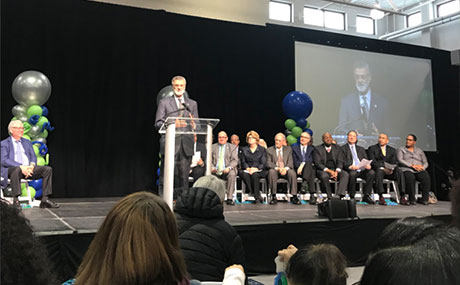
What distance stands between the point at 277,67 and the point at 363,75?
204 centimetres

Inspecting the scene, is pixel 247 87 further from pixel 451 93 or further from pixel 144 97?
pixel 451 93

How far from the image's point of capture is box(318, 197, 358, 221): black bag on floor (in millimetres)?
3709

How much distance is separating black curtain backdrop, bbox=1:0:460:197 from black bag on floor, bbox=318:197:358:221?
343 centimetres

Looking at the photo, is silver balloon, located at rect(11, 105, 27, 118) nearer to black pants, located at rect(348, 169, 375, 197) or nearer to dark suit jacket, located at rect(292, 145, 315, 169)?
dark suit jacket, located at rect(292, 145, 315, 169)

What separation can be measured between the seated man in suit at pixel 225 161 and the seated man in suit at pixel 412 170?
2.55 meters

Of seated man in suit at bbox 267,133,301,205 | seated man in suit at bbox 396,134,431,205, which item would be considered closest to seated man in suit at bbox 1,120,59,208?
seated man in suit at bbox 267,133,301,205

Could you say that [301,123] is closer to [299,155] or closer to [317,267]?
[299,155]

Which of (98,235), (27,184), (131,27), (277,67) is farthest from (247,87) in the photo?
(98,235)

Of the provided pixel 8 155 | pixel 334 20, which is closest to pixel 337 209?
pixel 8 155

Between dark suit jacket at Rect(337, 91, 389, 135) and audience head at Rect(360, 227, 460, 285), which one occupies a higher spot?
dark suit jacket at Rect(337, 91, 389, 135)

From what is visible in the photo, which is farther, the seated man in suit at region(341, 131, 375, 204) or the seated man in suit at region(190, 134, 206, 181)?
the seated man in suit at region(341, 131, 375, 204)

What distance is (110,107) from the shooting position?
6145mm

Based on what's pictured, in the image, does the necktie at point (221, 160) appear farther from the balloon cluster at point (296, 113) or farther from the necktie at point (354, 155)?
the necktie at point (354, 155)

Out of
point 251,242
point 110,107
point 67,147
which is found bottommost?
point 251,242
